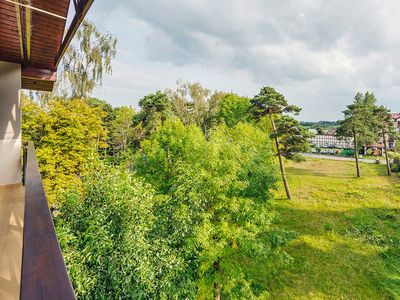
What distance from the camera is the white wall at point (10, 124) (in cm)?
593

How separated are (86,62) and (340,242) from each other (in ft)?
63.3

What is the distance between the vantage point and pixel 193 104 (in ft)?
101

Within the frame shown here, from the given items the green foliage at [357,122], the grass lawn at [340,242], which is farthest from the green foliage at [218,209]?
the green foliage at [357,122]

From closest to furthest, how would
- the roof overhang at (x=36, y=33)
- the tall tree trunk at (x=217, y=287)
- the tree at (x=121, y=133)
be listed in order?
the roof overhang at (x=36, y=33) < the tall tree trunk at (x=217, y=287) < the tree at (x=121, y=133)

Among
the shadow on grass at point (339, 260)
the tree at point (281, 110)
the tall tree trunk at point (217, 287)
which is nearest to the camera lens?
the tall tree trunk at point (217, 287)

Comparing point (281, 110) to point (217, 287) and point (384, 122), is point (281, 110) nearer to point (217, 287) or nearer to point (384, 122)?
point (217, 287)

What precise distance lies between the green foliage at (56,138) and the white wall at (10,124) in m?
5.51

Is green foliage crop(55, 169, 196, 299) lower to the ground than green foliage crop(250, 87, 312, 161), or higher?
lower

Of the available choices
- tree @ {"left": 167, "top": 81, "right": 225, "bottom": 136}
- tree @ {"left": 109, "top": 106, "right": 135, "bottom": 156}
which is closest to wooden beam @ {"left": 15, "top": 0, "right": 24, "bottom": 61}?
tree @ {"left": 167, "top": 81, "right": 225, "bottom": 136}

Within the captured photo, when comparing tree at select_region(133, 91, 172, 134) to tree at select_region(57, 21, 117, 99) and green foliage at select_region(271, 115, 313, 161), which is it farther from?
green foliage at select_region(271, 115, 313, 161)

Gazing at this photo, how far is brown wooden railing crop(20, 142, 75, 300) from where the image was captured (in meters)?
0.75

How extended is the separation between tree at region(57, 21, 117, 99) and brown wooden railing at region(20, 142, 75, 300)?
49.8 feet

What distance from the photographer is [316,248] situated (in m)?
14.4

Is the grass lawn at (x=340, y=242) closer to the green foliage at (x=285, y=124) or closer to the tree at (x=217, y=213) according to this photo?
the tree at (x=217, y=213)
